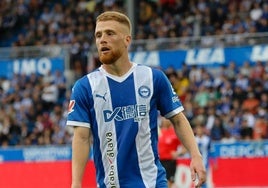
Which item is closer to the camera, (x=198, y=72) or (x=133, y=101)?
(x=133, y=101)

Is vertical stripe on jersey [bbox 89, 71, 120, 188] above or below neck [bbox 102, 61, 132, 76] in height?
below

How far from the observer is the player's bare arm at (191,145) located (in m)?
6.05

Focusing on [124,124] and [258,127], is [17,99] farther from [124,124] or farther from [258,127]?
[124,124]

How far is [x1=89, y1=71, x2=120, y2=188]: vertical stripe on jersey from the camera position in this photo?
6.13 m

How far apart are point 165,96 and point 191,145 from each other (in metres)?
0.39

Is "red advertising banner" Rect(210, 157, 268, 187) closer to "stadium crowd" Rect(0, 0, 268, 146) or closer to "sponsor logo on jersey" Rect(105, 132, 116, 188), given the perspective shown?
"stadium crowd" Rect(0, 0, 268, 146)

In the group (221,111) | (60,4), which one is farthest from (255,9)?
(60,4)

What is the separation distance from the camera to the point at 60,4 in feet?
99.9

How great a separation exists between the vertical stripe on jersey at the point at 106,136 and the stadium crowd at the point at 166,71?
13715 mm

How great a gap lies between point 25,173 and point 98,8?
12288 millimetres

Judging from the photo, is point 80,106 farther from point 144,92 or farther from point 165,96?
point 165,96

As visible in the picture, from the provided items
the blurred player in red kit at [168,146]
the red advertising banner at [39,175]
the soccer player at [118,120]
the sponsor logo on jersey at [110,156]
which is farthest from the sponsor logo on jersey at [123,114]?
the red advertising banner at [39,175]

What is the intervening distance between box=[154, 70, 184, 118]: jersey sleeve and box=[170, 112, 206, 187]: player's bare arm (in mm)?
56

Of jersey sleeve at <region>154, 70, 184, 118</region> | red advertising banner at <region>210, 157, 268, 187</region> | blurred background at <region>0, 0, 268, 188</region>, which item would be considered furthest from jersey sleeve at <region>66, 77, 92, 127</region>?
red advertising banner at <region>210, 157, 268, 187</region>
